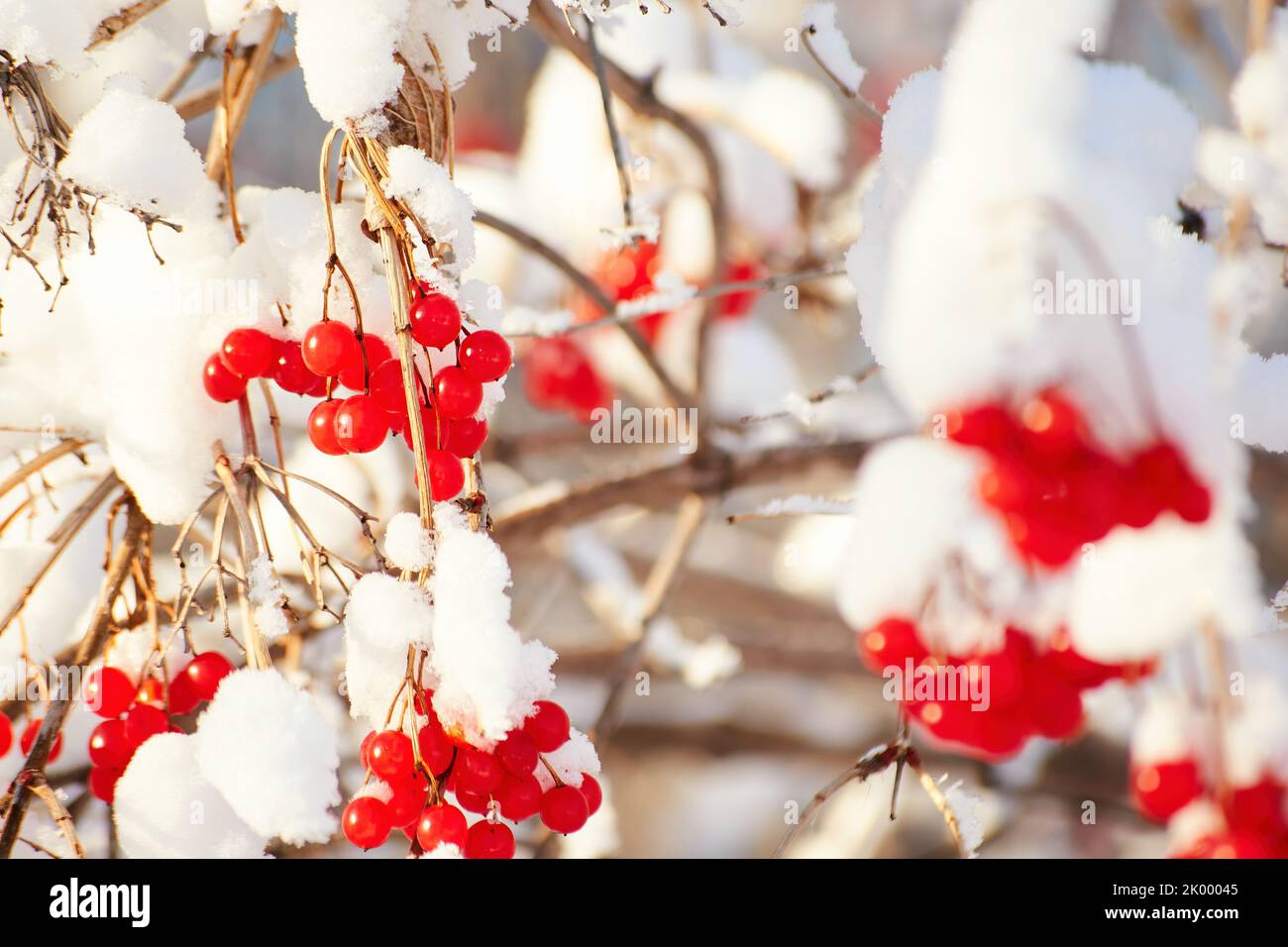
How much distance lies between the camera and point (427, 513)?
2.30ft

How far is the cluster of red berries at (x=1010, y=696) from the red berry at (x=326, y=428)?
21.6 inches

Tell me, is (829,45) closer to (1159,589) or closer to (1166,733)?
(1159,589)

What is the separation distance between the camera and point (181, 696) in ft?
3.18

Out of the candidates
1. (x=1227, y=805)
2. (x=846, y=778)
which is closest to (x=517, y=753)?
(x=846, y=778)

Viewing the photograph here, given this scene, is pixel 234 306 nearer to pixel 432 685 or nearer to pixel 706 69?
pixel 432 685

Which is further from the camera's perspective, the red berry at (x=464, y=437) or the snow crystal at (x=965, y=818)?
the snow crystal at (x=965, y=818)

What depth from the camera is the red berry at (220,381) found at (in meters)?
0.87

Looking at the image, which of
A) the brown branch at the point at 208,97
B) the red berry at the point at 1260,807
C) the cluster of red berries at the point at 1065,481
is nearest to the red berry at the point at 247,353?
the brown branch at the point at 208,97

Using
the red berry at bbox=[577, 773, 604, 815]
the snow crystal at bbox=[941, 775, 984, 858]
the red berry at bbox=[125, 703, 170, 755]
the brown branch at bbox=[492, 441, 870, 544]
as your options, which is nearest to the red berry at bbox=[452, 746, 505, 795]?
the red berry at bbox=[577, 773, 604, 815]

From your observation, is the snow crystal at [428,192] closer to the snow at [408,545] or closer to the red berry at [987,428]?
the snow at [408,545]

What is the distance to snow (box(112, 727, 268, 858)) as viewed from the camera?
0.87 m

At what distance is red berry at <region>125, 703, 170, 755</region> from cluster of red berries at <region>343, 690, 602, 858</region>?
0.25 m
